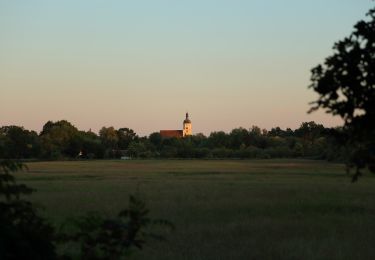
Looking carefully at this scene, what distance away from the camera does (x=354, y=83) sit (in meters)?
4.80

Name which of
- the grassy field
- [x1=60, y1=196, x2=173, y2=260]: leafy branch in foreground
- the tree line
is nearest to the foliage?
[x1=60, y1=196, x2=173, y2=260]: leafy branch in foreground

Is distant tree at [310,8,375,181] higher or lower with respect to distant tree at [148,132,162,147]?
lower

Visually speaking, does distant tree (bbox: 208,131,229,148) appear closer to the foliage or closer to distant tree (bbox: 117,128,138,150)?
distant tree (bbox: 117,128,138,150)

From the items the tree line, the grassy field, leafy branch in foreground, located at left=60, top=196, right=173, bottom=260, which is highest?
the tree line

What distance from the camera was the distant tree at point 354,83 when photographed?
4.77m

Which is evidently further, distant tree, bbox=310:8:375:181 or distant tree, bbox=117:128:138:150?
distant tree, bbox=117:128:138:150

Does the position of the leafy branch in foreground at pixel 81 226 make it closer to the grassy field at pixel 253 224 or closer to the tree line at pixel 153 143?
the grassy field at pixel 253 224

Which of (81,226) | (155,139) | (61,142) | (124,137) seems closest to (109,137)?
(124,137)

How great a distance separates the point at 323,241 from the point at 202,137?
175889 millimetres

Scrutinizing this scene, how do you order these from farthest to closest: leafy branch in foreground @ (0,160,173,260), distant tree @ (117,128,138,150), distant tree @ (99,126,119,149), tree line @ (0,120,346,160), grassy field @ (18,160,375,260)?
distant tree @ (117,128,138,150) < distant tree @ (99,126,119,149) < tree line @ (0,120,346,160) < grassy field @ (18,160,375,260) < leafy branch in foreground @ (0,160,173,260)

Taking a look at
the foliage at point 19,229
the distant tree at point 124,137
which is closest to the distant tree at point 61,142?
the distant tree at point 124,137

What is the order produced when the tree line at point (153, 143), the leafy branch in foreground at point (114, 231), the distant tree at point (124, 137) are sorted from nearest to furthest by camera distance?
the leafy branch in foreground at point (114, 231)
the tree line at point (153, 143)
the distant tree at point (124, 137)

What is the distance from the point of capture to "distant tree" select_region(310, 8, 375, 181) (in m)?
4.77

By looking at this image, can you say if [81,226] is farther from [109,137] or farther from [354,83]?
[109,137]
